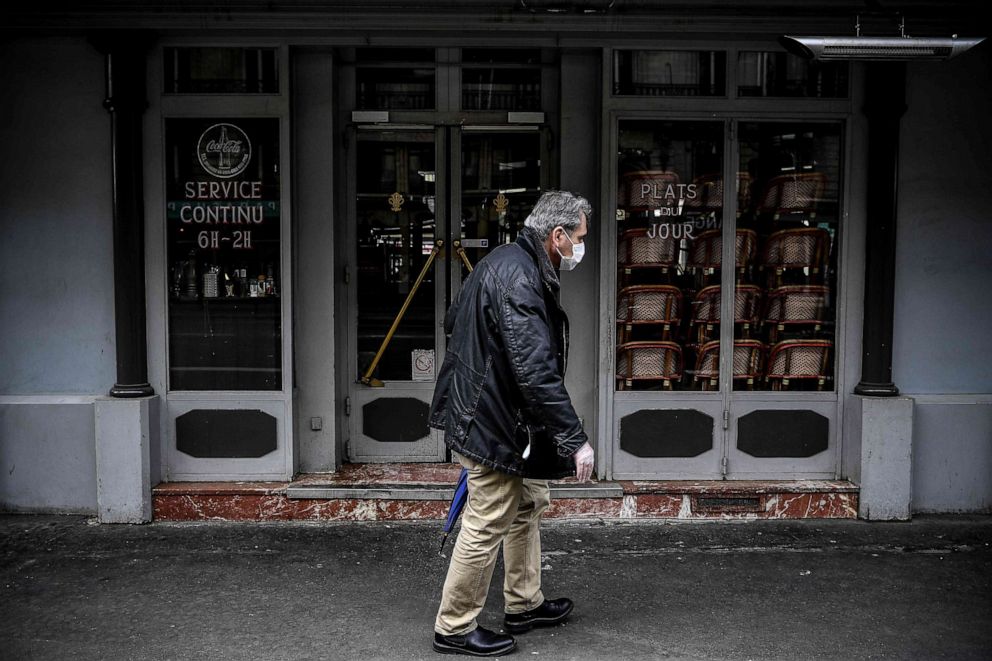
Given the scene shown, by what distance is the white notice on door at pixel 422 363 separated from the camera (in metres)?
6.91

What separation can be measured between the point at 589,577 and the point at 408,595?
1050 millimetres

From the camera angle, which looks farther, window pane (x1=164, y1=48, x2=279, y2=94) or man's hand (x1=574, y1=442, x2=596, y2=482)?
window pane (x1=164, y1=48, x2=279, y2=94)

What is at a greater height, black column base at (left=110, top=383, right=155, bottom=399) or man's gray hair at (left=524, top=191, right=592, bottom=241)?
man's gray hair at (left=524, top=191, right=592, bottom=241)

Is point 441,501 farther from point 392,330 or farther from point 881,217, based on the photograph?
point 881,217

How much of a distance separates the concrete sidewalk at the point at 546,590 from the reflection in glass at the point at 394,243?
144 cm

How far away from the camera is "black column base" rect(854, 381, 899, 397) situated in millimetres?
6309

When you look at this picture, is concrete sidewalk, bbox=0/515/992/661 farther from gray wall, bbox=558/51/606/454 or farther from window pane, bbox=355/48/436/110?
window pane, bbox=355/48/436/110

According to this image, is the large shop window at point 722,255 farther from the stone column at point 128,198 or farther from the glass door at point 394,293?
the stone column at point 128,198

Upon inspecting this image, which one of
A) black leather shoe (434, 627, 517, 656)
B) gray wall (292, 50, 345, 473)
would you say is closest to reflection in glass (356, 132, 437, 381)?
gray wall (292, 50, 345, 473)

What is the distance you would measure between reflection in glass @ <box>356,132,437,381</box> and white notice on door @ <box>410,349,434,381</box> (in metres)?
0.02

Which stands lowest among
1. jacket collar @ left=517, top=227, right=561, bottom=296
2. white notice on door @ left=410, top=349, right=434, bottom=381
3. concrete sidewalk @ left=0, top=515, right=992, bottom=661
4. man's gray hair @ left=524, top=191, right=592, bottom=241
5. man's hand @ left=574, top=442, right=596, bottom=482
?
concrete sidewalk @ left=0, top=515, right=992, bottom=661

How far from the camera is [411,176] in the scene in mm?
6832

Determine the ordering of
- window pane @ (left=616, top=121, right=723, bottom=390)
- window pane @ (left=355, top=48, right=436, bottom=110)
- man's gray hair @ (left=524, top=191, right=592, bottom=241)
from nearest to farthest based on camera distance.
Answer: man's gray hair @ (left=524, top=191, right=592, bottom=241), window pane @ (left=616, top=121, right=723, bottom=390), window pane @ (left=355, top=48, right=436, bottom=110)

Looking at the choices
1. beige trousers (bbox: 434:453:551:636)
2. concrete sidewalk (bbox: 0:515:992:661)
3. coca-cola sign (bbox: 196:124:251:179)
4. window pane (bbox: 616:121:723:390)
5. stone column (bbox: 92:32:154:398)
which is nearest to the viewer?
beige trousers (bbox: 434:453:551:636)
